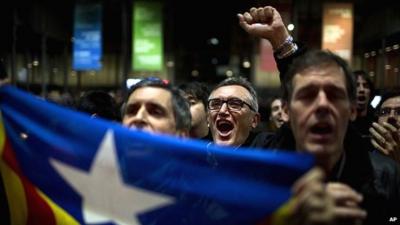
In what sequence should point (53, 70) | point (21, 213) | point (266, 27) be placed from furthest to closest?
point (53, 70), point (266, 27), point (21, 213)

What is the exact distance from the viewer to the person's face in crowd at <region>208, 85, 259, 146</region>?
404cm

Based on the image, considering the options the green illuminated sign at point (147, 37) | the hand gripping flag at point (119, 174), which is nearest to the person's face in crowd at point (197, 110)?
the hand gripping flag at point (119, 174)

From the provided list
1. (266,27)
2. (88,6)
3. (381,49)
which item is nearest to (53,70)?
(88,6)

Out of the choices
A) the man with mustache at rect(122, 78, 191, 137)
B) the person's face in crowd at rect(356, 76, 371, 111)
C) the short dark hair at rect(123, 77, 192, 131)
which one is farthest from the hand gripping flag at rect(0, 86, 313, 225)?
the person's face in crowd at rect(356, 76, 371, 111)

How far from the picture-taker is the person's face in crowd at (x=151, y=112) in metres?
2.69

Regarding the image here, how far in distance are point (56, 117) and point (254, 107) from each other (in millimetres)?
1976

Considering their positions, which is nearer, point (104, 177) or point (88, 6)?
point (104, 177)

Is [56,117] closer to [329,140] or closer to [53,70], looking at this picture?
[329,140]

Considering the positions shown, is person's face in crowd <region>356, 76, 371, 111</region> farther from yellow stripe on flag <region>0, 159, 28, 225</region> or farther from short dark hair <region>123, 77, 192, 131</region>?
yellow stripe on flag <region>0, 159, 28, 225</region>

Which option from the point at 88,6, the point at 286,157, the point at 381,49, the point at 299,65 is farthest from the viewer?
the point at 381,49

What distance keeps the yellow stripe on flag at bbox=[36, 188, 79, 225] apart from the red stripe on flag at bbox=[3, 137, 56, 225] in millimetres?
19

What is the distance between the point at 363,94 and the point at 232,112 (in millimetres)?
1594

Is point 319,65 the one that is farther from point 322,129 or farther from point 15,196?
point 15,196

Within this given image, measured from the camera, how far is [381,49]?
46.1 ft
